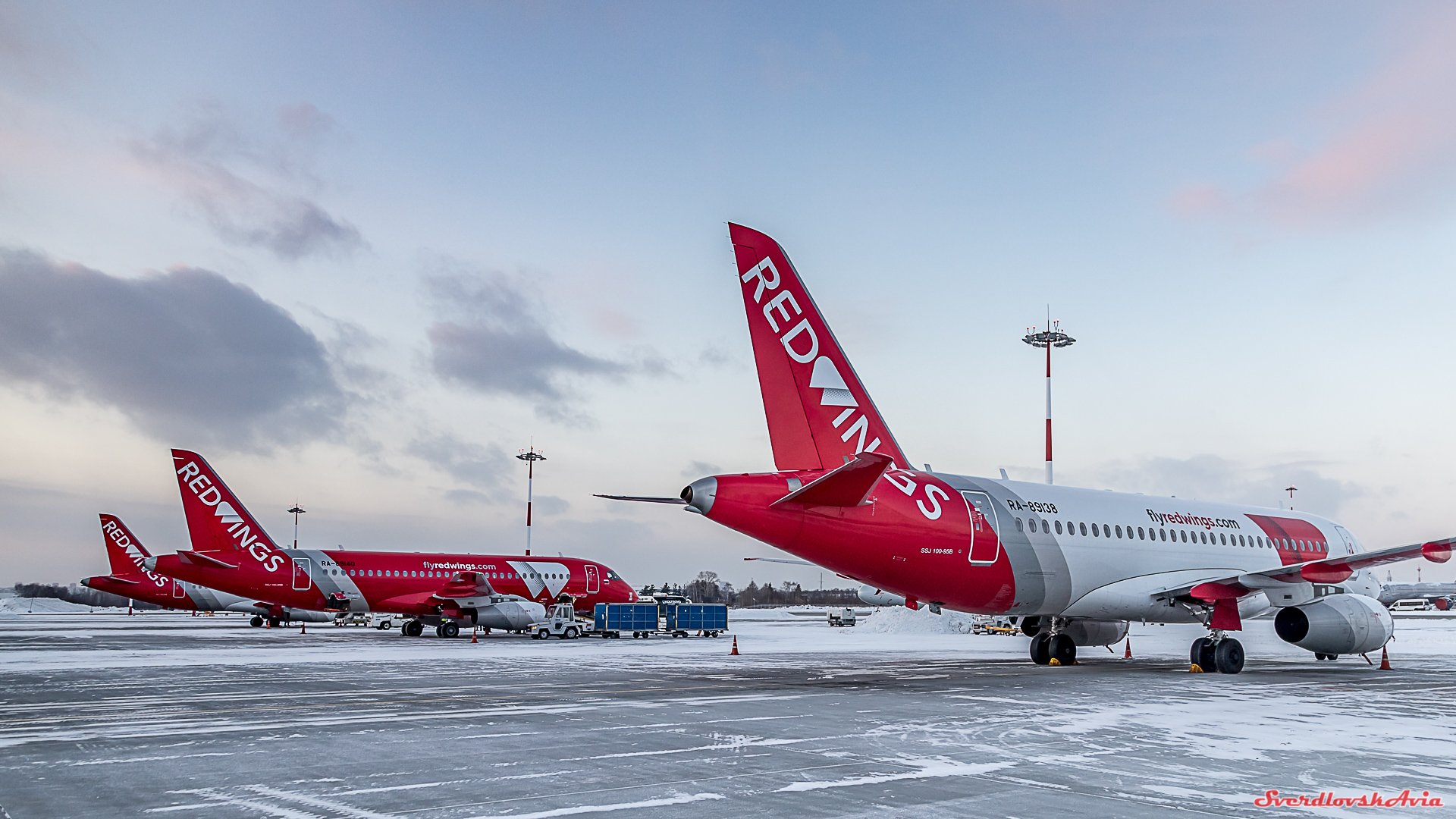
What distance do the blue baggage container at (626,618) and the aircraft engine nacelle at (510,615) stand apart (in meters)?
2.13

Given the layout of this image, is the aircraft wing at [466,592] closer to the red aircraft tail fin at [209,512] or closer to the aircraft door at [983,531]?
the red aircraft tail fin at [209,512]

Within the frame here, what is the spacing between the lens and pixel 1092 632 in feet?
74.5

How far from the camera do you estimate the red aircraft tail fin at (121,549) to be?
173ft

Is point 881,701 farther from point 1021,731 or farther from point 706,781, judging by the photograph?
point 706,781

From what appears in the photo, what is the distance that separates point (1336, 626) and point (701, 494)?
1289cm

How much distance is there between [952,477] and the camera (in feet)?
59.1

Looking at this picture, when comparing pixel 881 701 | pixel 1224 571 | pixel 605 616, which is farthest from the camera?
pixel 605 616

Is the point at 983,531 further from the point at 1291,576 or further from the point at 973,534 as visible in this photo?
the point at 1291,576

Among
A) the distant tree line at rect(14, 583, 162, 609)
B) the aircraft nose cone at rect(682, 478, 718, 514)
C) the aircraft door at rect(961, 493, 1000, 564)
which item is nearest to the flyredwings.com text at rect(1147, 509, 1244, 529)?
the aircraft door at rect(961, 493, 1000, 564)

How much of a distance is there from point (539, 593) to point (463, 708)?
103 ft

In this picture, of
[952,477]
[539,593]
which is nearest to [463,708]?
[952,477]

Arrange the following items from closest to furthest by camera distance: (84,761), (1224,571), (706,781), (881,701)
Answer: (706,781) < (84,761) < (881,701) < (1224,571)

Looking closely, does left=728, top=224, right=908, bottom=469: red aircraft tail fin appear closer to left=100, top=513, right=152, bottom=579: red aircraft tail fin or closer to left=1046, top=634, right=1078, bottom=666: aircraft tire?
left=1046, top=634, right=1078, bottom=666: aircraft tire

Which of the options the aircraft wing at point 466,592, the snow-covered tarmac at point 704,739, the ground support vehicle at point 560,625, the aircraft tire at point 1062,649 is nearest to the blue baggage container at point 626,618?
the ground support vehicle at point 560,625
